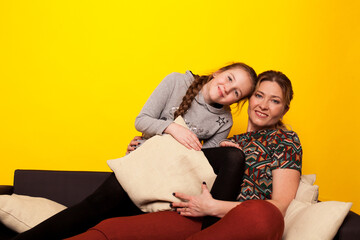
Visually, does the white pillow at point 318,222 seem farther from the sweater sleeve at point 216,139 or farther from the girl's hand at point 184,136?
the sweater sleeve at point 216,139

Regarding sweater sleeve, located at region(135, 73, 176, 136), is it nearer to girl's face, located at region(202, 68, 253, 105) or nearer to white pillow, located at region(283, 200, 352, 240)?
girl's face, located at region(202, 68, 253, 105)

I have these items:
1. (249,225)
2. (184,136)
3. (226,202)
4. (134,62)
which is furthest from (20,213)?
(134,62)

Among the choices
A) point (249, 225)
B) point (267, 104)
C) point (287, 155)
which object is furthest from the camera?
point (267, 104)

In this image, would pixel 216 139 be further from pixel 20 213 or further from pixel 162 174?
pixel 20 213

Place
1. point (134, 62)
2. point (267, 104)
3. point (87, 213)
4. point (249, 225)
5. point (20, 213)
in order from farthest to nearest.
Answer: point (134, 62)
point (267, 104)
point (20, 213)
point (87, 213)
point (249, 225)

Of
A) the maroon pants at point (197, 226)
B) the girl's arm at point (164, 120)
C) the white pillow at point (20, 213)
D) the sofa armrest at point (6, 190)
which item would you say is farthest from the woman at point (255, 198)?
the sofa armrest at point (6, 190)

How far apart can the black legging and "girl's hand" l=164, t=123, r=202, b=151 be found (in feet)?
0.22

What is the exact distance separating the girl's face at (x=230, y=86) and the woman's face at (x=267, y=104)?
61 millimetres

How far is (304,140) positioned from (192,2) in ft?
3.87

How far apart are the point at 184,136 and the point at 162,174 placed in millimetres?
185

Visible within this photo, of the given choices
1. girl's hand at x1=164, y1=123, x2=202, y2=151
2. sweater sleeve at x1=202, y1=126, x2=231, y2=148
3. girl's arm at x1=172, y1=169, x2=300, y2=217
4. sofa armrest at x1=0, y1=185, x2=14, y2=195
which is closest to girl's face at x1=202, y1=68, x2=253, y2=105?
sweater sleeve at x1=202, y1=126, x2=231, y2=148

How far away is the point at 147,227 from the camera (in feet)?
4.33

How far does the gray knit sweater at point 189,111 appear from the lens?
1.82m

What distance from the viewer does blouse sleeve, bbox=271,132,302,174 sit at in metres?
1.58
